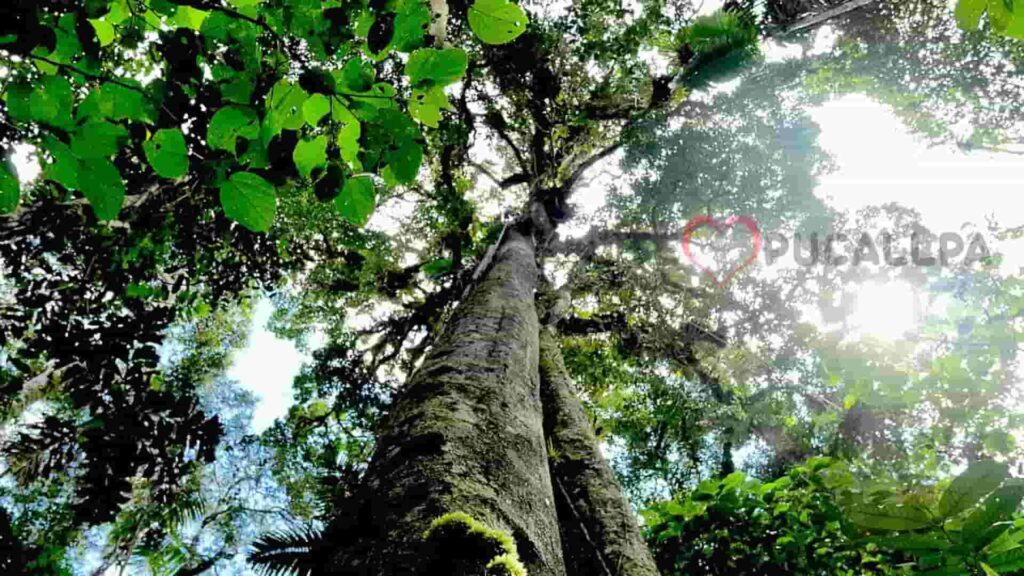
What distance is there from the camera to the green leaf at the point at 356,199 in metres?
1.01

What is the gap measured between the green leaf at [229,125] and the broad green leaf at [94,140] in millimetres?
154

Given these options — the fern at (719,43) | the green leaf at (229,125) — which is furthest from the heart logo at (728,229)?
the green leaf at (229,125)

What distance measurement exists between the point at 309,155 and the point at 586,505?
6.85ft

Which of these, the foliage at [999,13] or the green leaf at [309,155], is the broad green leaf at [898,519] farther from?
the green leaf at [309,155]

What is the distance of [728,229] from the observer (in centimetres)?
878

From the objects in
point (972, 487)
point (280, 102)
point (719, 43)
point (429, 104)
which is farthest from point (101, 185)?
point (719, 43)

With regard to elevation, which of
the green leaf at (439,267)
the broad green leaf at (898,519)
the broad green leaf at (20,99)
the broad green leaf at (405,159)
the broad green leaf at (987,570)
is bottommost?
the broad green leaf at (987,570)

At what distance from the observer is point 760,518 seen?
2654mm

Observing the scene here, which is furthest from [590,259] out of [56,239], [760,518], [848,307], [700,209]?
[56,239]

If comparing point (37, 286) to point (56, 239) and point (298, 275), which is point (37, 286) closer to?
point (56, 239)

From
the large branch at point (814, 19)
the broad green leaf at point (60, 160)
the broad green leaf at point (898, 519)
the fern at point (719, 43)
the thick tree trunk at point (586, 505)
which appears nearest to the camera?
the broad green leaf at point (60, 160)

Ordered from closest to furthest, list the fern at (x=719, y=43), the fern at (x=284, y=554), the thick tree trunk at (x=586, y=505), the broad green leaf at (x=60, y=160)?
the broad green leaf at (x=60, y=160)
the fern at (x=284, y=554)
the thick tree trunk at (x=586, y=505)
the fern at (x=719, y=43)

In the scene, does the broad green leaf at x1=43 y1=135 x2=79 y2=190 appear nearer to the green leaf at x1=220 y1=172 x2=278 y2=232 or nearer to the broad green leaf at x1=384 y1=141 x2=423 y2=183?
the green leaf at x1=220 y1=172 x2=278 y2=232

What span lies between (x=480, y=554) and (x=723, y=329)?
8.75 m
